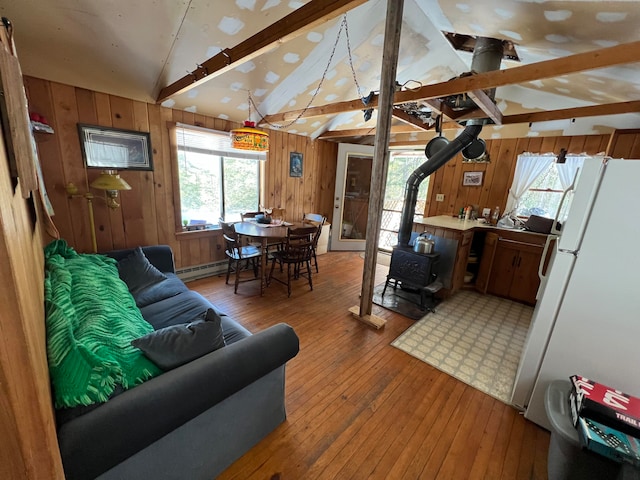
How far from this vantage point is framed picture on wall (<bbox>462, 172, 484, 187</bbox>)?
4020 millimetres

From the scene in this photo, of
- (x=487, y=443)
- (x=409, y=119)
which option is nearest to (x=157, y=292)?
(x=487, y=443)

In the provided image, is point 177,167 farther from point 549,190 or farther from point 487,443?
point 549,190

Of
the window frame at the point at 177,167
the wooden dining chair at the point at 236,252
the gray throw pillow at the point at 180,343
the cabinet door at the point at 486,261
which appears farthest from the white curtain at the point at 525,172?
the gray throw pillow at the point at 180,343

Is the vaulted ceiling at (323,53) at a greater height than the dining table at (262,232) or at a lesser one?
greater

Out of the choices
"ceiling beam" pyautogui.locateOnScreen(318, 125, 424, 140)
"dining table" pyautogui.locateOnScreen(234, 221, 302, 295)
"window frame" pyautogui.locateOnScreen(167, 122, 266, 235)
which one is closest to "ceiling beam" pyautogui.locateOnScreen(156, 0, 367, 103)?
"window frame" pyautogui.locateOnScreen(167, 122, 266, 235)

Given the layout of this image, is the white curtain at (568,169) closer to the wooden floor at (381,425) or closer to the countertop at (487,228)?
the countertop at (487,228)

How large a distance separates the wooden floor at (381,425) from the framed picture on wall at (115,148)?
2.21 metres

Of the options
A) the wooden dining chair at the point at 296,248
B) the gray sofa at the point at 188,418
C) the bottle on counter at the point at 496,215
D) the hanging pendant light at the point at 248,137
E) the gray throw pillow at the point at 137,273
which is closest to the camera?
the gray sofa at the point at 188,418

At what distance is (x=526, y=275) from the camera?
130 inches

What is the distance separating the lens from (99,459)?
825mm

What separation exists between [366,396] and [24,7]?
3.41 m

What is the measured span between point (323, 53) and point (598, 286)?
A: 3114 millimetres

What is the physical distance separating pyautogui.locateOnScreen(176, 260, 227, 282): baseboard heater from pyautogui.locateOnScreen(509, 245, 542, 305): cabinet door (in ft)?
13.2

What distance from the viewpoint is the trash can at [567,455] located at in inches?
43.2
